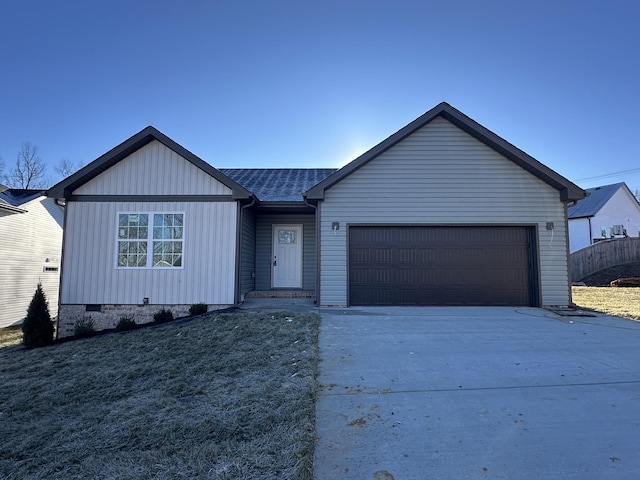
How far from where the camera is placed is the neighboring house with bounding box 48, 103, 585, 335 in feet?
30.5

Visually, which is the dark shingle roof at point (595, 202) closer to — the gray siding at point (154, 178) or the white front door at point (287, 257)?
the white front door at point (287, 257)

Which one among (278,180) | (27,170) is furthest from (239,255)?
(27,170)

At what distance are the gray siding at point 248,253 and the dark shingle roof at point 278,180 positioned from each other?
2.80 ft

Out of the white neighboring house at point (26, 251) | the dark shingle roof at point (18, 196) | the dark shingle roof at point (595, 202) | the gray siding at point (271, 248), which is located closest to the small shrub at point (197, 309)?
the gray siding at point (271, 248)

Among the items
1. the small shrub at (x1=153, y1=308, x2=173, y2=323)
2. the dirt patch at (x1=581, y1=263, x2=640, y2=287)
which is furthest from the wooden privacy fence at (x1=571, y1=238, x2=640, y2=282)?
the small shrub at (x1=153, y1=308, x2=173, y2=323)

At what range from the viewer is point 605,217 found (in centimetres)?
2603

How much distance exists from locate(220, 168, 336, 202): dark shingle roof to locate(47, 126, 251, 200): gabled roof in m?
1.21

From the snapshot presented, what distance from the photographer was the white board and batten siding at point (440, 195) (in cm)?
942

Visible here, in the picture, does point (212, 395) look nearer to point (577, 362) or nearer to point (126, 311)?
point (577, 362)

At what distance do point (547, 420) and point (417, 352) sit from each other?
86.5 inches

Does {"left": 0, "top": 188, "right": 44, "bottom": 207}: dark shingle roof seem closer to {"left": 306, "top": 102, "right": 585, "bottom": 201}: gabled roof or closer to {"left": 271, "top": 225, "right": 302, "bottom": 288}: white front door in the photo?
{"left": 271, "top": 225, "right": 302, "bottom": 288}: white front door

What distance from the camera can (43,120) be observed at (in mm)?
16094

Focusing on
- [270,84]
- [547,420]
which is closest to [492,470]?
[547,420]

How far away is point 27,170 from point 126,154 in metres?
26.2
